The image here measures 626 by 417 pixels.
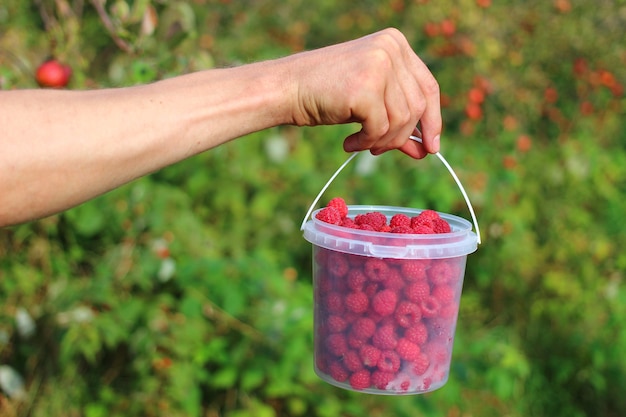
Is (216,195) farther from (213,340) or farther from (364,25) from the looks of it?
(364,25)

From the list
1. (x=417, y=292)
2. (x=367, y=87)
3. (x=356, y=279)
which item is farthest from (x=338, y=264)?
(x=367, y=87)

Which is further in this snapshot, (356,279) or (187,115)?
(356,279)

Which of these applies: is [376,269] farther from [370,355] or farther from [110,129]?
[110,129]

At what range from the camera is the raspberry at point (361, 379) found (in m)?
1.37

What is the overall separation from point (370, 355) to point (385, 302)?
0.10 meters

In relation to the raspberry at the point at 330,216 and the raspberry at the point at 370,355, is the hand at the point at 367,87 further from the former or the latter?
the raspberry at the point at 370,355

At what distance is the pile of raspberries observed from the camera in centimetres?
134

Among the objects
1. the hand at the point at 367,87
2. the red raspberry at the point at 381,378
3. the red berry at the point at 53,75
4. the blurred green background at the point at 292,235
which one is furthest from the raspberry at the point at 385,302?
the red berry at the point at 53,75

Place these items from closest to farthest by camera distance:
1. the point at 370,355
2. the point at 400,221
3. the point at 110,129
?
1. the point at 110,129
2. the point at 370,355
3. the point at 400,221

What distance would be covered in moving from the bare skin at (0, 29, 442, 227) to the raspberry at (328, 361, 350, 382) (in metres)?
0.38

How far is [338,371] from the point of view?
1.40 m

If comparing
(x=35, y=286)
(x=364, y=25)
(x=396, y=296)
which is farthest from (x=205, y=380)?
(x=364, y=25)

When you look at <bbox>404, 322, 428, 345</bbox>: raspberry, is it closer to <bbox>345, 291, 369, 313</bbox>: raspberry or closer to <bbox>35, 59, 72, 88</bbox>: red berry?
<bbox>345, 291, 369, 313</bbox>: raspberry

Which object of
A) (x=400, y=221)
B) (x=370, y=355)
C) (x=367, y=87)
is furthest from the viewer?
(x=400, y=221)
